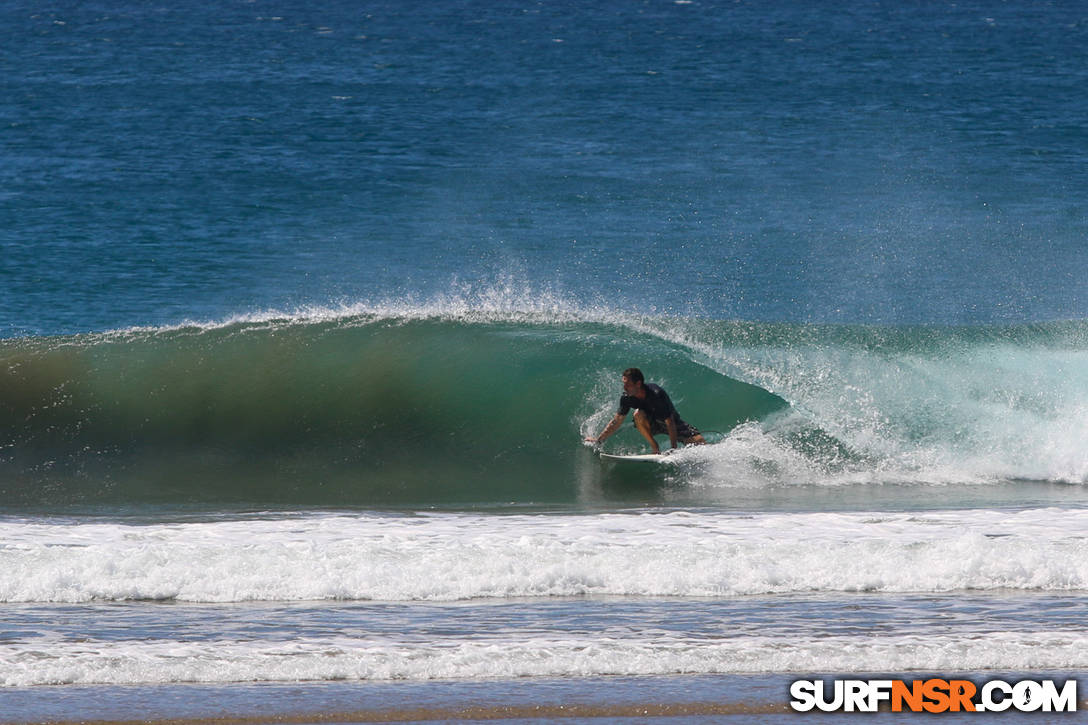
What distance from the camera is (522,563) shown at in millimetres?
7742

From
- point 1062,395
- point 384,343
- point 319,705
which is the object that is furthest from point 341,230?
point 319,705

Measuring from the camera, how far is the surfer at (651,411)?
11.3 meters

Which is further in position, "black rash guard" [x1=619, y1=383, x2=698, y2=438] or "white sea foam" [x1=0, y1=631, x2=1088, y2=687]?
"black rash guard" [x1=619, y1=383, x2=698, y2=438]

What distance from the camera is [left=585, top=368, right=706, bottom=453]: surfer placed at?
1134cm

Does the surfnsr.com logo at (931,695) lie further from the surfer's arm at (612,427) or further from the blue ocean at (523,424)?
the surfer's arm at (612,427)

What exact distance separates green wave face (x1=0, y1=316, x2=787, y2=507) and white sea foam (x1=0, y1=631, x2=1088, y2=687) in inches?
164

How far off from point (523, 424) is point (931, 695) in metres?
7.52

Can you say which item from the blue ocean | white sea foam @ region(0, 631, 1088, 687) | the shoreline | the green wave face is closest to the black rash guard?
the blue ocean

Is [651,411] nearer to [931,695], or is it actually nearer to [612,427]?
[612,427]

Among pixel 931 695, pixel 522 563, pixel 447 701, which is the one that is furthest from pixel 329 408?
pixel 931 695

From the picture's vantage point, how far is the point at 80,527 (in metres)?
9.03

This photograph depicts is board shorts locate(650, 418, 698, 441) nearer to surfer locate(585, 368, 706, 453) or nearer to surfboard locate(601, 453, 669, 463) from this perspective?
surfer locate(585, 368, 706, 453)

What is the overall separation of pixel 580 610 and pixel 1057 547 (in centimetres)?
318

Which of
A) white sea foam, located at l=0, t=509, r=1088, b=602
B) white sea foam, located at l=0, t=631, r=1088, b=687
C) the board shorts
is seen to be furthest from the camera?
the board shorts
